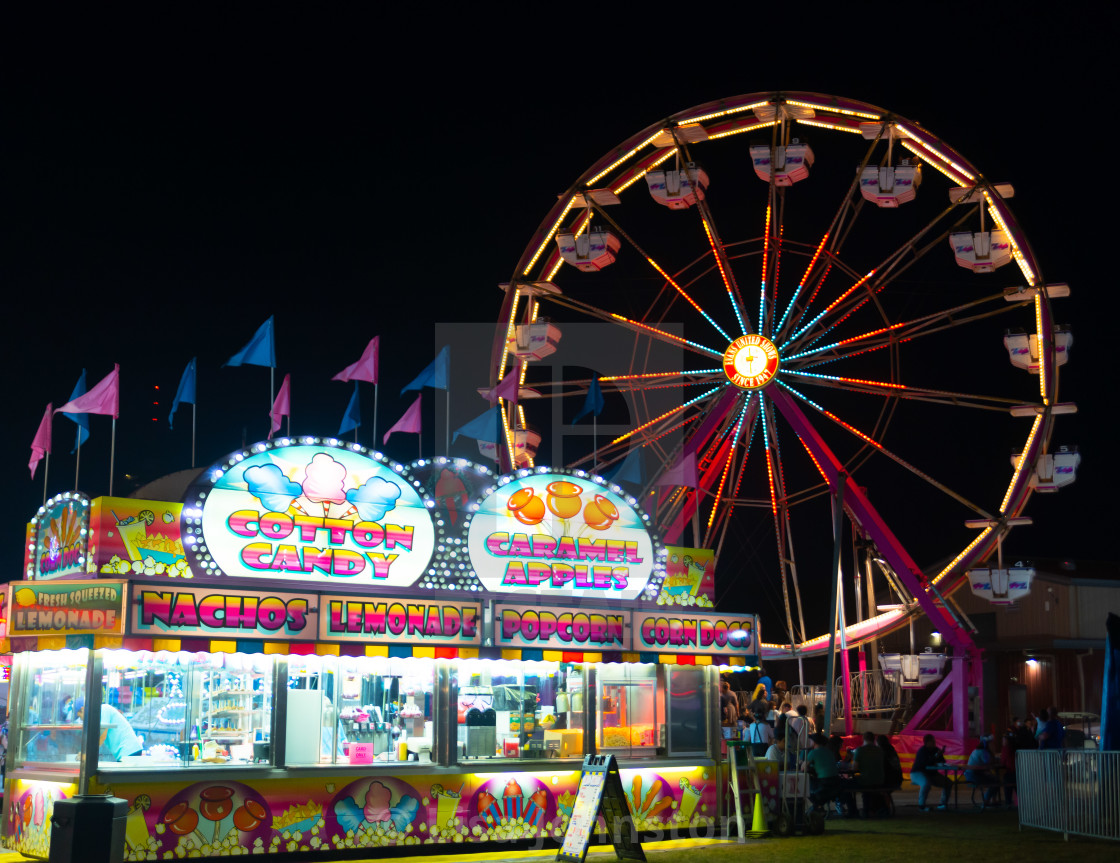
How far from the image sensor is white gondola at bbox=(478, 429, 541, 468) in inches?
828

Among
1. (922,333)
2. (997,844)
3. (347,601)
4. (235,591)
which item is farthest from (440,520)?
(922,333)

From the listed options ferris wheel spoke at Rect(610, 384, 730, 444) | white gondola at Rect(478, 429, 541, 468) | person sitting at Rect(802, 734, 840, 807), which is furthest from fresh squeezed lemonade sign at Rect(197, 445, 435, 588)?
ferris wheel spoke at Rect(610, 384, 730, 444)

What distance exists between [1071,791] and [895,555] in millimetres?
10083

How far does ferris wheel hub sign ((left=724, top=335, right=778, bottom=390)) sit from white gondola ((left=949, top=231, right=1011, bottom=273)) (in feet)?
11.3

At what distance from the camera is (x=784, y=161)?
68.6 ft

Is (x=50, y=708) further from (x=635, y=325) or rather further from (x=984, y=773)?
(x=984, y=773)

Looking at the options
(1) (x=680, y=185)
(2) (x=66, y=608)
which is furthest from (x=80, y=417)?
(1) (x=680, y=185)

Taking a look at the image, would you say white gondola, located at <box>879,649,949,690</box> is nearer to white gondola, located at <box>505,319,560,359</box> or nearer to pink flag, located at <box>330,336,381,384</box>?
white gondola, located at <box>505,319,560,359</box>

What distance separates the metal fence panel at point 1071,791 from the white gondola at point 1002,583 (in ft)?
30.3

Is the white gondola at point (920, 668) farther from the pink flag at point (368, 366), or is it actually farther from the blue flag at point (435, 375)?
the pink flag at point (368, 366)

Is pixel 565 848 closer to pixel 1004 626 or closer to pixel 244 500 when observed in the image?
pixel 244 500

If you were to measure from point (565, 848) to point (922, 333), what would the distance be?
1282 centimetres

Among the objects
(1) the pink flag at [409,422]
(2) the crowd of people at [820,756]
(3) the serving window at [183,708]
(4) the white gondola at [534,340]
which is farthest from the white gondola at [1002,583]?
(3) the serving window at [183,708]

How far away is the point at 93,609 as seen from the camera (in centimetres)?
1103
